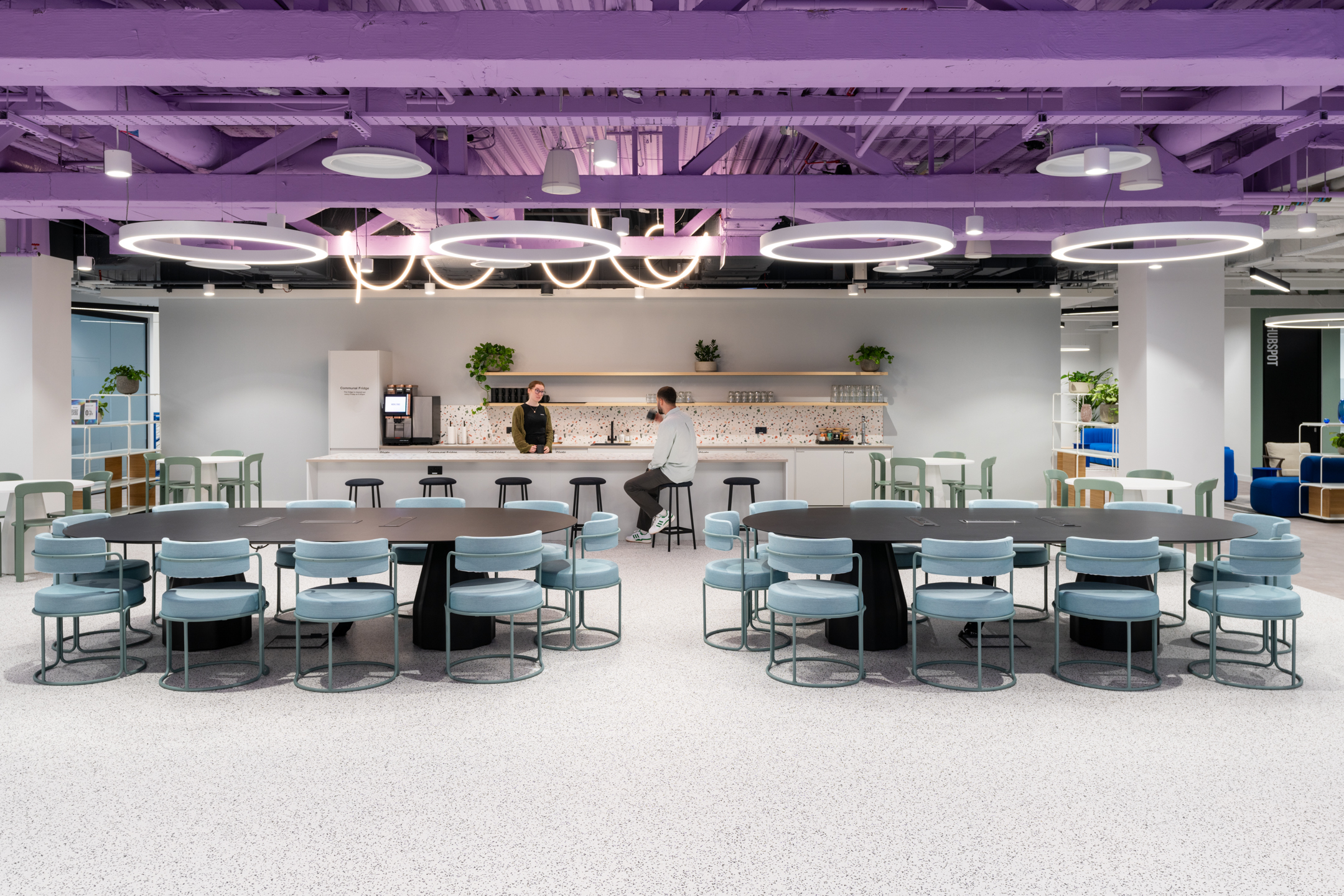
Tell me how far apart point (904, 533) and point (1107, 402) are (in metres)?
7.22

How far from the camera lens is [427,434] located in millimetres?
12453

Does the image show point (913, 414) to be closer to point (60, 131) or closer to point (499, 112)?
point (499, 112)

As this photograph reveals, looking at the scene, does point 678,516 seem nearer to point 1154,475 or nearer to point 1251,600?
point 1154,475

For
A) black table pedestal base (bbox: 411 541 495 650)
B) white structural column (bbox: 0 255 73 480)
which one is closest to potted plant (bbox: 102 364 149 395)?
white structural column (bbox: 0 255 73 480)

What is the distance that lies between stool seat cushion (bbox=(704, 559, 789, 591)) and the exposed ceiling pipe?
4184mm

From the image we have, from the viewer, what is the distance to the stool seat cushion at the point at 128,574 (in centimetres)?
563

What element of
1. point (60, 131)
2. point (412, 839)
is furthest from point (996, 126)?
point (60, 131)

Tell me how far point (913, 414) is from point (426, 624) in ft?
28.8

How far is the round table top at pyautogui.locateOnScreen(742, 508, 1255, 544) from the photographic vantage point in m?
5.32

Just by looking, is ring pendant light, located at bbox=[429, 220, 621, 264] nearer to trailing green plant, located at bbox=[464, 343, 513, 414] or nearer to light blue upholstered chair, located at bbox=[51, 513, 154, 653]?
light blue upholstered chair, located at bbox=[51, 513, 154, 653]

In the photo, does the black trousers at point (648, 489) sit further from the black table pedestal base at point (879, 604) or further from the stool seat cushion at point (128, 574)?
the stool seat cushion at point (128, 574)

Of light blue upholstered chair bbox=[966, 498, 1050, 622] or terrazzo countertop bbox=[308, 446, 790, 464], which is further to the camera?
terrazzo countertop bbox=[308, 446, 790, 464]

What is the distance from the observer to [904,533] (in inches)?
212

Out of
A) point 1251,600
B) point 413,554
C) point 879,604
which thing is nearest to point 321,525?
point 413,554
